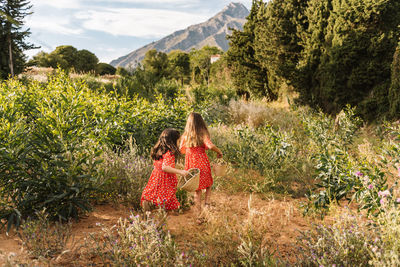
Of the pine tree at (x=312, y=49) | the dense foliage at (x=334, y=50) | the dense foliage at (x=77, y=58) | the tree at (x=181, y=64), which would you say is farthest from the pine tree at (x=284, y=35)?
the tree at (x=181, y=64)

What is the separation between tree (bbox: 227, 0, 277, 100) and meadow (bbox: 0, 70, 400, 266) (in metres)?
7.36

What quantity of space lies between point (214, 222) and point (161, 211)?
0.89 meters

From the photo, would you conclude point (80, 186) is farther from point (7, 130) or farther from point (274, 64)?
point (274, 64)

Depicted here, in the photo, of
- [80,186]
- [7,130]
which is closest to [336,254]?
[80,186]

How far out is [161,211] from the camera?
2801 millimetres

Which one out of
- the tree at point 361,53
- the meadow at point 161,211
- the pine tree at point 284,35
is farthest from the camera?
the pine tree at point 284,35

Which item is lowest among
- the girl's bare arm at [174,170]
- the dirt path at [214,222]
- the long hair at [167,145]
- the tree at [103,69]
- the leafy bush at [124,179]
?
the dirt path at [214,222]

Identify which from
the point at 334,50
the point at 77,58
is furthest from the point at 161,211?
the point at 77,58

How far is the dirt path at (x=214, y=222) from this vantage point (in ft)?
7.39

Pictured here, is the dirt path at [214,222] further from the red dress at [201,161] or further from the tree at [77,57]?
the tree at [77,57]

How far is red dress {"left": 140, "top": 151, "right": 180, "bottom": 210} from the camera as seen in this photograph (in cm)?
276

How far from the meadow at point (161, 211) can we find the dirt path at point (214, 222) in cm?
1

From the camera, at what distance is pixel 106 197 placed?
10.7 feet

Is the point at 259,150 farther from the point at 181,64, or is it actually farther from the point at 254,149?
the point at 181,64
